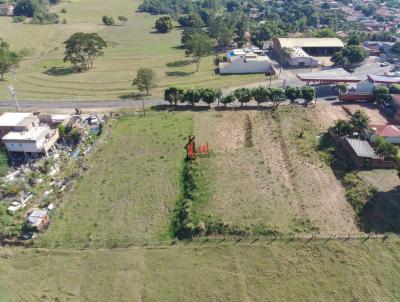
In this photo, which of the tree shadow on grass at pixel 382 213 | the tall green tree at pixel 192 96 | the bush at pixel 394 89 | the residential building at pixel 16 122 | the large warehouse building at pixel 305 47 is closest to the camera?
the tree shadow on grass at pixel 382 213

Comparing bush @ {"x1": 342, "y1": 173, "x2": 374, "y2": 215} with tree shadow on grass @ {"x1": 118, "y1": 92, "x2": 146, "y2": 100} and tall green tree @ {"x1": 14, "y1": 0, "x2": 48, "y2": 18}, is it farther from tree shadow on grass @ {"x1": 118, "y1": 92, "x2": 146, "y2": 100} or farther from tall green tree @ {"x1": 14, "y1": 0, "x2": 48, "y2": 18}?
tall green tree @ {"x1": 14, "y1": 0, "x2": 48, "y2": 18}

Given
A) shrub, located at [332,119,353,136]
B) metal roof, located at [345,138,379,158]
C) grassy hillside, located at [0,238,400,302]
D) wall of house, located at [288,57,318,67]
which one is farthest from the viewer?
wall of house, located at [288,57,318,67]

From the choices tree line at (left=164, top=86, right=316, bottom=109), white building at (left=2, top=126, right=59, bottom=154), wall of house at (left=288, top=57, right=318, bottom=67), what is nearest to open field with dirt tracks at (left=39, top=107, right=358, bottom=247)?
tree line at (left=164, top=86, right=316, bottom=109)

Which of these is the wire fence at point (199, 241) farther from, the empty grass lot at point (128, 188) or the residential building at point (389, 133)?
the residential building at point (389, 133)

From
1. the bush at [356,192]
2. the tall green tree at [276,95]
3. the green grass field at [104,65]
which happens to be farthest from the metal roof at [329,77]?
the bush at [356,192]

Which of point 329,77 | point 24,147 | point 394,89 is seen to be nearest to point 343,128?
point 329,77

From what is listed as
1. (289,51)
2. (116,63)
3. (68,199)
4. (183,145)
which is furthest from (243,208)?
(116,63)
